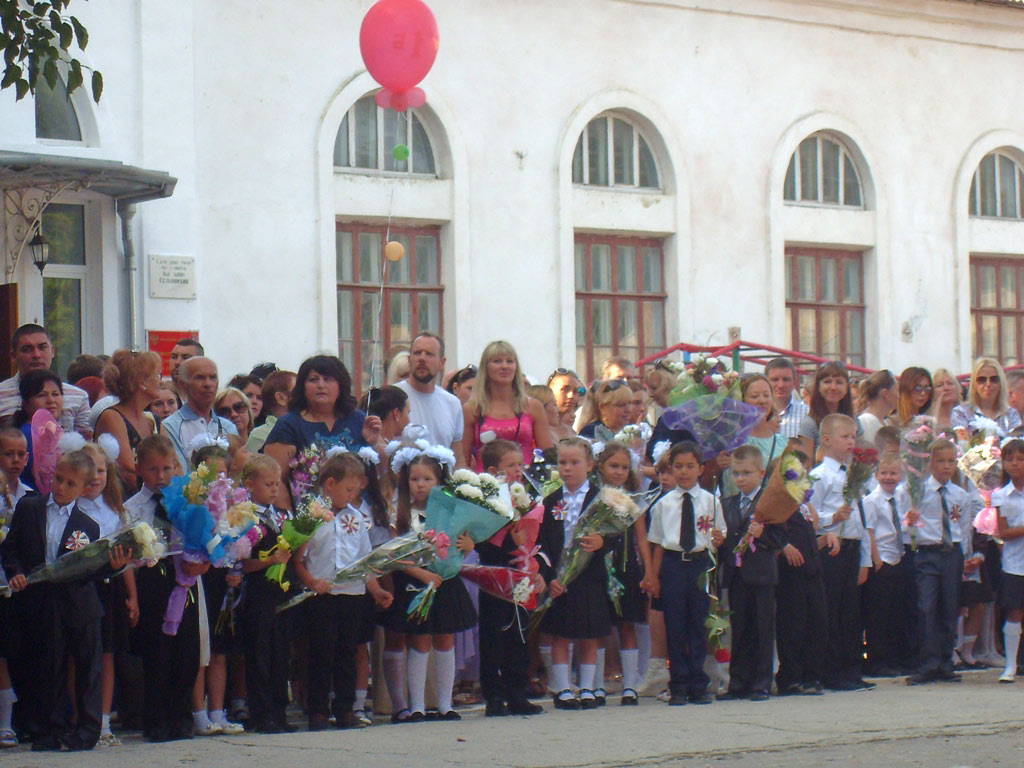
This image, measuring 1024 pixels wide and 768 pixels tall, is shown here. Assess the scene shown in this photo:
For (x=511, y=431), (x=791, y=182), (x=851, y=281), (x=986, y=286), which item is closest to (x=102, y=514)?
(x=511, y=431)

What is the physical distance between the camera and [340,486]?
28.1ft

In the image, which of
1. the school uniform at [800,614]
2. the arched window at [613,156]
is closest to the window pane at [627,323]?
the arched window at [613,156]

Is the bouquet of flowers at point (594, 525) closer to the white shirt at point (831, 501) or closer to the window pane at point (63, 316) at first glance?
the white shirt at point (831, 501)

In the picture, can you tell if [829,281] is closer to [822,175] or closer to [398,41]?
[822,175]

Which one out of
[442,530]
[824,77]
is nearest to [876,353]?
[824,77]

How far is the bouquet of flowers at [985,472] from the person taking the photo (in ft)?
34.7

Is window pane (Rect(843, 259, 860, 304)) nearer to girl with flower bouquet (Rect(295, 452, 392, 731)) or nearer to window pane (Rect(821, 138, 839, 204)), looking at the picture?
window pane (Rect(821, 138, 839, 204))

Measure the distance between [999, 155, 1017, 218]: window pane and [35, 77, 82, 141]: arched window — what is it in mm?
11828

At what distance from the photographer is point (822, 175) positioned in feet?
65.3

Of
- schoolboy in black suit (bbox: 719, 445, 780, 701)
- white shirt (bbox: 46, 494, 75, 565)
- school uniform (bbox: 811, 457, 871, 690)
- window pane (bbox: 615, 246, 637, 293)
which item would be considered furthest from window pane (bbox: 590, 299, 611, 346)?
white shirt (bbox: 46, 494, 75, 565)

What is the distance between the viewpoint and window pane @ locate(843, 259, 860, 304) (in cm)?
2025

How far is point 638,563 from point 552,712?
1.11 m

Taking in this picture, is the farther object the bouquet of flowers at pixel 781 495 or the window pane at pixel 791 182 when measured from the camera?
the window pane at pixel 791 182

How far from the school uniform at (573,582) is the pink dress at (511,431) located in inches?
24.2
